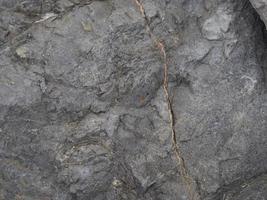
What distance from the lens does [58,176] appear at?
123 inches

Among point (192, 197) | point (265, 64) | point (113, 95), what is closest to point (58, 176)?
point (113, 95)

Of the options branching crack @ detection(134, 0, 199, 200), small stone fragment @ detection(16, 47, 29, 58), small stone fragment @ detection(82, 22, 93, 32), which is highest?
small stone fragment @ detection(82, 22, 93, 32)

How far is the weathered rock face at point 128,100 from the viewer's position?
3.10m

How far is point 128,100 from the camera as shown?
3.22m

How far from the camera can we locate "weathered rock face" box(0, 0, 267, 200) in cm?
310

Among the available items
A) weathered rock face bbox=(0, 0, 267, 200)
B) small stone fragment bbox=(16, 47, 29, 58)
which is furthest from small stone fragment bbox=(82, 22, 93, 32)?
small stone fragment bbox=(16, 47, 29, 58)

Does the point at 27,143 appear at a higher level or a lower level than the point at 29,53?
lower

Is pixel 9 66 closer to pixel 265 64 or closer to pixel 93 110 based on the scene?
pixel 93 110

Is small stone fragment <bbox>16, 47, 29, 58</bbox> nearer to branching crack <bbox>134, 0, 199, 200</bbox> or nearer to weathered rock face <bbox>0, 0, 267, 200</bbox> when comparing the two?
weathered rock face <bbox>0, 0, 267, 200</bbox>

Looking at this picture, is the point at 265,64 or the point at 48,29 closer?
the point at 48,29

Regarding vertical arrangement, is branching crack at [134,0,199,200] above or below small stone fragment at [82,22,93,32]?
below

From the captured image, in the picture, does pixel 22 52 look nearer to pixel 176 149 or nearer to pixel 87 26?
pixel 87 26

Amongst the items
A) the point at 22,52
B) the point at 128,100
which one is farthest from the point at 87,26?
the point at 128,100

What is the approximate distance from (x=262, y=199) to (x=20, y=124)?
63.0 inches
